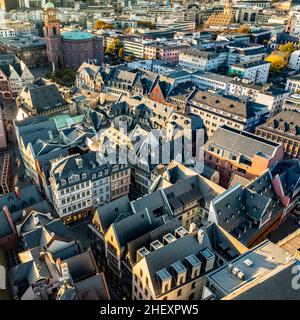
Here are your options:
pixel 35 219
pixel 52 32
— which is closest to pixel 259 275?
pixel 35 219

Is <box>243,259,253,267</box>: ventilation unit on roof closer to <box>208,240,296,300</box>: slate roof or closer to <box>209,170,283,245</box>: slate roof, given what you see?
<box>208,240,296,300</box>: slate roof

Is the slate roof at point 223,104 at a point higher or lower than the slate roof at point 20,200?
higher

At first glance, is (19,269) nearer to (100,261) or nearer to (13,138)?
(100,261)

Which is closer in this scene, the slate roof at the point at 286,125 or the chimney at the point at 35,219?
the chimney at the point at 35,219

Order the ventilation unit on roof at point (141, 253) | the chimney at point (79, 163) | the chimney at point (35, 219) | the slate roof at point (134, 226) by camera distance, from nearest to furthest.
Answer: the ventilation unit on roof at point (141, 253) → the slate roof at point (134, 226) → the chimney at point (35, 219) → the chimney at point (79, 163)

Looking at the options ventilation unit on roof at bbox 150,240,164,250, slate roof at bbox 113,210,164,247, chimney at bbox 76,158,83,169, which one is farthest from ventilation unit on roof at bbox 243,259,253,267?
chimney at bbox 76,158,83,169

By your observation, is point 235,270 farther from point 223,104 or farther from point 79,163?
point 223,104

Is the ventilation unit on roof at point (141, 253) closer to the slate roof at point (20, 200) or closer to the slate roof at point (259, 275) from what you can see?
the slate roof at point (259, 275)

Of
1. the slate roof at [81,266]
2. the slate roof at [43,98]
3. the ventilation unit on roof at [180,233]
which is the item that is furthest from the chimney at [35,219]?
the slate roof at [43,98]
